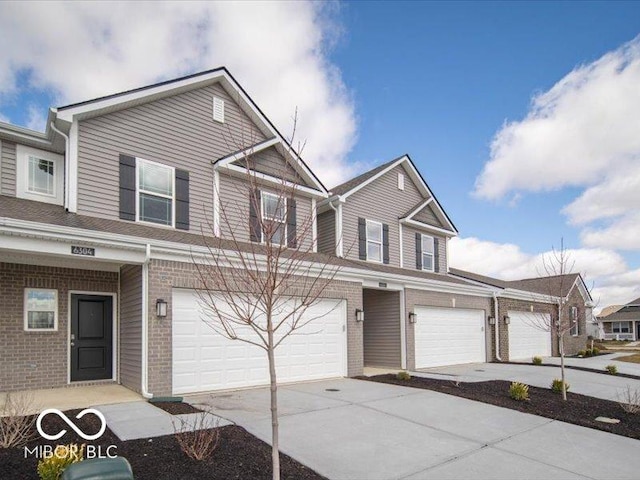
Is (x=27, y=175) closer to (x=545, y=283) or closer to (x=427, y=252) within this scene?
(x=427, y=252)

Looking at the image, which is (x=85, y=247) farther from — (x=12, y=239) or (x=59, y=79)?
(x=59, y=79)

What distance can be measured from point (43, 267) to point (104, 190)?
2.20 meters

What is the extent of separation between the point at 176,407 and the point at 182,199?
5836 mm

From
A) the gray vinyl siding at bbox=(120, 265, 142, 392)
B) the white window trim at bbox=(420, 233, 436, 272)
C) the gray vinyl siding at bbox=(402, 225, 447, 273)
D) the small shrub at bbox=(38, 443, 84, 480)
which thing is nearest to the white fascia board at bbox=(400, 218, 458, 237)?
the gray vinyl siding at bbox=(402, 225, 447, 273)

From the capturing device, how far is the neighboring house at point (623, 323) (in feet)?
172

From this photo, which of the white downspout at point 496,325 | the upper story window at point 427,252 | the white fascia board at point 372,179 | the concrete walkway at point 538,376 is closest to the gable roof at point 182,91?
the white fascia board at point 372,179

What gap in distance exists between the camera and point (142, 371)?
8969mm

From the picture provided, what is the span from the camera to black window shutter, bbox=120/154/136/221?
11.0 m

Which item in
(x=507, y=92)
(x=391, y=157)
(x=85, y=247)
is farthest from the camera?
(x=391, y=157)

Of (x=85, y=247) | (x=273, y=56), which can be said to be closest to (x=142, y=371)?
(x=85, y=247)

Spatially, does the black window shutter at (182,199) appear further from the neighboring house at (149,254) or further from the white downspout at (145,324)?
the white downspout at (145,324)

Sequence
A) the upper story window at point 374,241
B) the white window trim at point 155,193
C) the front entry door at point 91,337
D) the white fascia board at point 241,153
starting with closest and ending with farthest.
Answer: the front entry door at point 91,337 < the white window trim at point 155,193 < the white fascia board at point 241,153 < the upper story window at point 374,241

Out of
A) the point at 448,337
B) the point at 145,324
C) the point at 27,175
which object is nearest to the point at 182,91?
the point at 27,175

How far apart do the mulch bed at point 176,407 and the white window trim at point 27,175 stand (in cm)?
612
